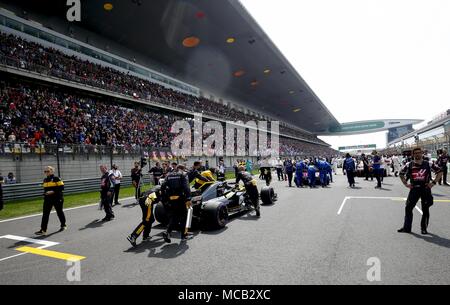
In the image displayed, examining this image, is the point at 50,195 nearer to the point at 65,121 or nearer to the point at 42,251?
the point at 42,251

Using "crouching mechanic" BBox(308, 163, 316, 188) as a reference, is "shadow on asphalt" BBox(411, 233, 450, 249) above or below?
below

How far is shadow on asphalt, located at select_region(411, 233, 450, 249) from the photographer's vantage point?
5020mm

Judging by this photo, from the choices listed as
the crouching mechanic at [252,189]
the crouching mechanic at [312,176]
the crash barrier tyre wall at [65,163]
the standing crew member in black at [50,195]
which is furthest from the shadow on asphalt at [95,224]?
the crouching mechanic at [312,176]

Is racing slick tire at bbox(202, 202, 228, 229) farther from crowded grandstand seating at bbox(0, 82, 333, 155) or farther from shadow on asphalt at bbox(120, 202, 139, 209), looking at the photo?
crowded grandstand seating at bbox(0, 82, 333, 155)

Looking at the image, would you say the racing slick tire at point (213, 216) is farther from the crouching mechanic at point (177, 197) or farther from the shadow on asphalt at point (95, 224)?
the shadow on asphalt at point (95, 224)

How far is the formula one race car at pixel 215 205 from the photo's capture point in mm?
6599

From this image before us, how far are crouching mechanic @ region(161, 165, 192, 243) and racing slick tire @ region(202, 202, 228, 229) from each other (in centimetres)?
86

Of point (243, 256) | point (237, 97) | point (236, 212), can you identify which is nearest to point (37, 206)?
point (236, 212)

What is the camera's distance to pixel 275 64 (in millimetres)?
39344

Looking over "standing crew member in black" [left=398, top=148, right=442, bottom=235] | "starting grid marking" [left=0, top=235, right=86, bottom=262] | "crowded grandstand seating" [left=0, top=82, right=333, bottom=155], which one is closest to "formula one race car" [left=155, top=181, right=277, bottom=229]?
"starting grid marking" [left=0, top=235, right=86, bottom=262]

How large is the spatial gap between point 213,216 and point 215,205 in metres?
0.29

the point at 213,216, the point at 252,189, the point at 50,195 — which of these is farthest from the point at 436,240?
the point at 50,195

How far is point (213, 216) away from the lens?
6508 millimetres
